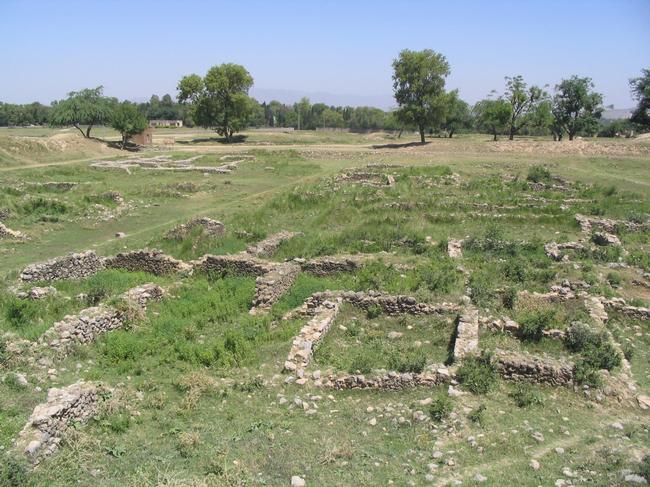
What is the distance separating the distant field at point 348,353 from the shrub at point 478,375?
0.17 feet

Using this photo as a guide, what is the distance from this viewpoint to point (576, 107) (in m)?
68.7

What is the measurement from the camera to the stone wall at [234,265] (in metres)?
16.1

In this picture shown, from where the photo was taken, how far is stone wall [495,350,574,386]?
9.81m

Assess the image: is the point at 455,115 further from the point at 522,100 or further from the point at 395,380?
the point at 395,380

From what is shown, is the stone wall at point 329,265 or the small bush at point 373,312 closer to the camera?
the small bush at point 373,312

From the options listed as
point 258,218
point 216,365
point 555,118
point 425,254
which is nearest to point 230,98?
point 555,118

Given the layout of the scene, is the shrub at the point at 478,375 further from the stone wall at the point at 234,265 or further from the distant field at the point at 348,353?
the stone wall at the point at 234,265

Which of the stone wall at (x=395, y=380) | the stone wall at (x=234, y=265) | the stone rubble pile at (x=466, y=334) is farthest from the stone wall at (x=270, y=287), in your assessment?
the stone rubble pile at (x=466, y=334)

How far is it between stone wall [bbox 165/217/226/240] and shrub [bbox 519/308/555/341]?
13.1 meters

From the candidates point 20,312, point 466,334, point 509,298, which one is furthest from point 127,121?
point 466,334

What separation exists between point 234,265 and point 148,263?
10.2 feet

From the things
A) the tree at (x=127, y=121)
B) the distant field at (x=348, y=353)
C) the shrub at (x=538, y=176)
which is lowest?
the distant field at (x=348, y=353)

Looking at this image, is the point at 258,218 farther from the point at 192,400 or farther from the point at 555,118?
the point at 555,118

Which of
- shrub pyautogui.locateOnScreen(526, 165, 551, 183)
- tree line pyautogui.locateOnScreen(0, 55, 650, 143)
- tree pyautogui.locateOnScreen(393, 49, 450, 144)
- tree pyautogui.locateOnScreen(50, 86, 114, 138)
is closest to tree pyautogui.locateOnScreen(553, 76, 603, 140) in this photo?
tree line pyautogui.locateOnScreen(0, 55, 650, 143)
